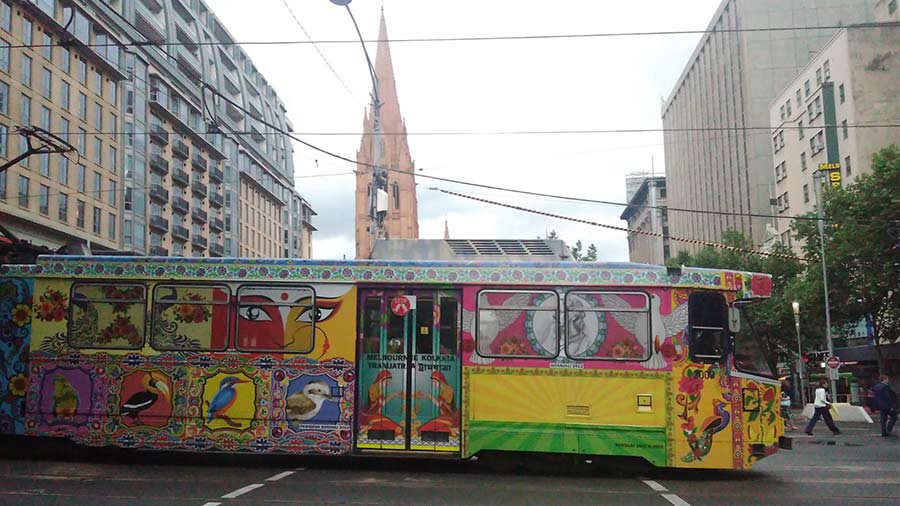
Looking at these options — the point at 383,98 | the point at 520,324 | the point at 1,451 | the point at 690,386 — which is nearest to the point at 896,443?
the point at 690,386

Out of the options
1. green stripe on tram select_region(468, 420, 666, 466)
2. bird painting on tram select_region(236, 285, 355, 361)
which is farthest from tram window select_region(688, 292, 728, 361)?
bird painting on tram select_region(236, 285, 355, 361)

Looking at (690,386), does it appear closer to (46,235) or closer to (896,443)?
(896,443)

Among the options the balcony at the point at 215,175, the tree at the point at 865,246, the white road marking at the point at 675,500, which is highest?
the balcony at the point at 215,175

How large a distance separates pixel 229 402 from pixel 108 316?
2.32m

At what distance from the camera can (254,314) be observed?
12445 millimetres

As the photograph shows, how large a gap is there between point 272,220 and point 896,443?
9061 cm

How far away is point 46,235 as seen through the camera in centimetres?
4831

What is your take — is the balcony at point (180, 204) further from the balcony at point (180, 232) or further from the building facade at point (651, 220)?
the building facade at point (651, 220)

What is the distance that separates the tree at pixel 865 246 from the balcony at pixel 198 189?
183 feet

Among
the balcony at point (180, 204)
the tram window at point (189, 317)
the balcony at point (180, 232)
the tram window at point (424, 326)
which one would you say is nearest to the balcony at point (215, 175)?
the balcony at point (180, 204)

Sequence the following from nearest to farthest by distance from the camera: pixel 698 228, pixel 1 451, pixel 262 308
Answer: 1. pixel 262 308
2. pixel 1 451
3. pixel 698 228

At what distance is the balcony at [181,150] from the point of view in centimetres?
7231

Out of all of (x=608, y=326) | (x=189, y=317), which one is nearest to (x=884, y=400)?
(x=608, y=326)

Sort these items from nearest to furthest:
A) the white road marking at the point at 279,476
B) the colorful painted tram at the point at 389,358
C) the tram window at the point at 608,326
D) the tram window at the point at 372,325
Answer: the white road marking at the point at 279,476
the colorful painted tram at the point at 389,358
the tram window at the point at 608,326
the tram window at the point at 372,325
